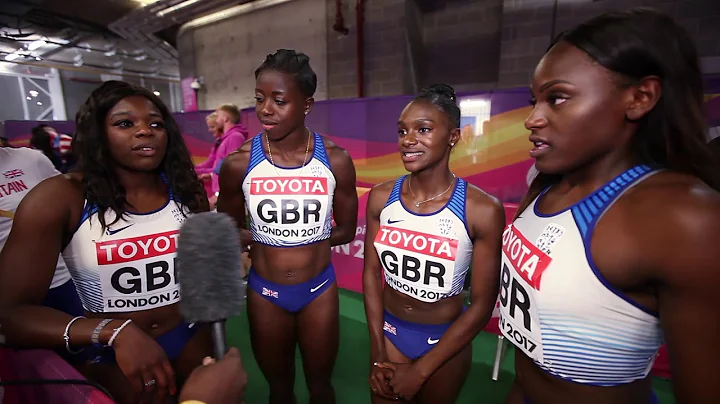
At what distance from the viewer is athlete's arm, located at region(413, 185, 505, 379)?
152cm

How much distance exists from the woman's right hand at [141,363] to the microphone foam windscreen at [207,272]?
0.32 meters

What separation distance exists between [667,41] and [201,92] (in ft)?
37.8

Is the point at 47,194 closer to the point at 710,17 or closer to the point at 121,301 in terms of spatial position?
the point at 121,301

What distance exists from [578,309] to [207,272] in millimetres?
1009

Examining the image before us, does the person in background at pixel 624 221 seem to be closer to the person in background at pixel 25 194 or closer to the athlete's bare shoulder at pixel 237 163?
the athlete's bare shoulder at pixel 237 163

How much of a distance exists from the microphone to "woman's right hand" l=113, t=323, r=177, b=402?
314mm

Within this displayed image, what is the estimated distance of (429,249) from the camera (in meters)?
1.62

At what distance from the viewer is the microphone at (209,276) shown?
96 cm

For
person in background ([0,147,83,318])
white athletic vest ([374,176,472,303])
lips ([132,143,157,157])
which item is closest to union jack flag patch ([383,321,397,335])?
white athletic vest ([374,176,472,303])

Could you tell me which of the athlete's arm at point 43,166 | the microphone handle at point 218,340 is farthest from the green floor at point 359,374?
the athlete's arm at point 43,166

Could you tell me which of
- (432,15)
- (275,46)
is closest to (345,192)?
(432,15)

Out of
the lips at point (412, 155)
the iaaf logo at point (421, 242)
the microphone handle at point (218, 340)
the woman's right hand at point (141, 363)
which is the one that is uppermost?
the lips at point (412, 155)

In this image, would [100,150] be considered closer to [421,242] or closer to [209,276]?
[209,276]

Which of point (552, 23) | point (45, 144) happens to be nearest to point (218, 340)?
point (552, 23)
